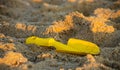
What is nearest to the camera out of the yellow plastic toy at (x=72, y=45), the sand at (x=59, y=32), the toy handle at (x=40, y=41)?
the sand at (x=59, y=32)

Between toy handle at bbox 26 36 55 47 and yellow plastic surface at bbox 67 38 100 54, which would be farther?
toy handle at bbox 26 36 55 47

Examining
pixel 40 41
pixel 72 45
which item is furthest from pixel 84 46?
pixel 40 41

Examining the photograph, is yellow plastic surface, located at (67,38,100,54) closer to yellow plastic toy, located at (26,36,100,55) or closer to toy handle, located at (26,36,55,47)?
yellow plastic toy, located at (26,36,100,55)

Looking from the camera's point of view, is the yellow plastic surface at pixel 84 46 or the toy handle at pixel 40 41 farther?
the toy handle at pixel 40 41

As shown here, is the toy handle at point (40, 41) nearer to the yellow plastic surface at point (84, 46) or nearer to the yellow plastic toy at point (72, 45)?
the yellow plastic toy at point (72, 45)

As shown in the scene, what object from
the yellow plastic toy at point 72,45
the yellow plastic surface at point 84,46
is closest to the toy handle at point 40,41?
the yellow plastic toy at point 72,45

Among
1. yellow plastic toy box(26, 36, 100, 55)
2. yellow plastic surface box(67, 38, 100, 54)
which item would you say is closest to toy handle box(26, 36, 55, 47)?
yellow plastic toy box(26, 36, 100, 55)
